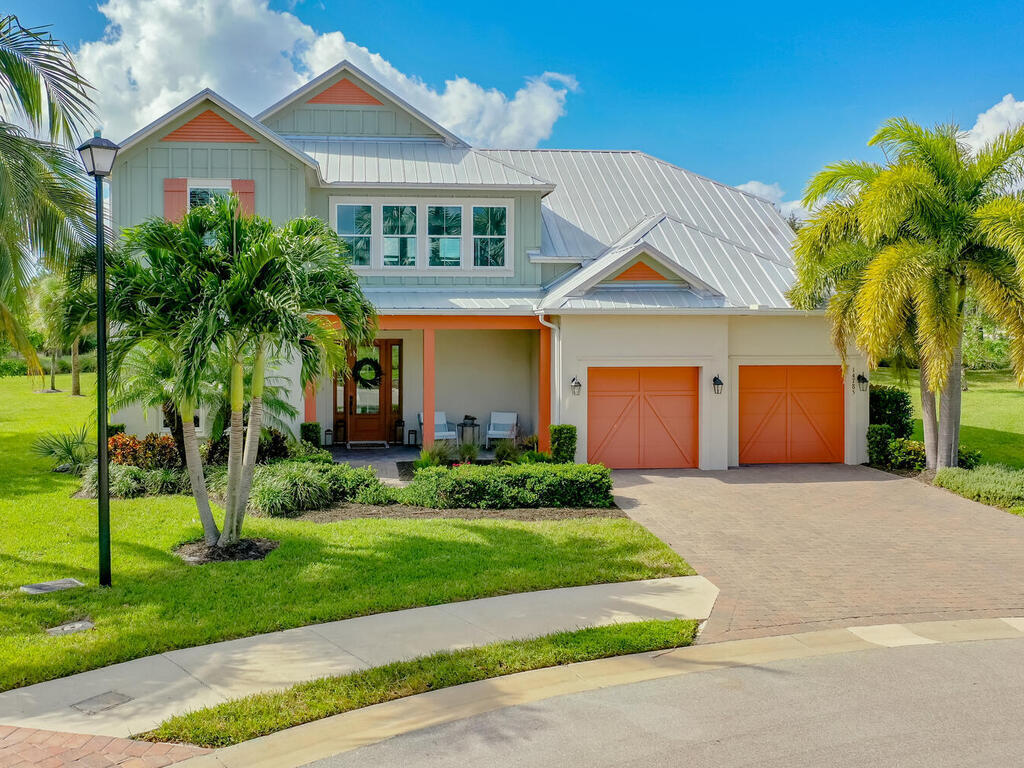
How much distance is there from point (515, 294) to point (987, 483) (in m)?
10.1

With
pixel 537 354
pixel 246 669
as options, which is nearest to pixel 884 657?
pixel 246 669

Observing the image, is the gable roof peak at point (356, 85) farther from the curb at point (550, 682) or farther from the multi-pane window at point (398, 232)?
the curb at point (550, 682)

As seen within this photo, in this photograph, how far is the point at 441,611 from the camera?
817cm

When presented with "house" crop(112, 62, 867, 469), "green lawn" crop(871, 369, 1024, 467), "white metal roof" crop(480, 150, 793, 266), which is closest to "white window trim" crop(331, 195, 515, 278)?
"house" crop(112, 62, 867, 469)

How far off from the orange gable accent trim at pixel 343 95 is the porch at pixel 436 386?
20.8ft

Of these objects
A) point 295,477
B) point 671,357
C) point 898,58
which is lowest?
point 295,477

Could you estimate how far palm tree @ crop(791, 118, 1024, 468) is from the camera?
1413 cm

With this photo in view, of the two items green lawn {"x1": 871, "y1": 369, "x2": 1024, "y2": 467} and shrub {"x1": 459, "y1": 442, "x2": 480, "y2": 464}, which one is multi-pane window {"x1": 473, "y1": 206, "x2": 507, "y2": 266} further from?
green lawn {"x1": 871, "y1": 369, "x2": 1024, "y2": 467}

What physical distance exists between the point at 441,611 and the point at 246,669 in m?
2.13

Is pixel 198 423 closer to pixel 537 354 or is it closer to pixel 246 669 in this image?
pixel 537 354

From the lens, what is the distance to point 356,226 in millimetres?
18375

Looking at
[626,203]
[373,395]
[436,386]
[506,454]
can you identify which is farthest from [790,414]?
[373,395]

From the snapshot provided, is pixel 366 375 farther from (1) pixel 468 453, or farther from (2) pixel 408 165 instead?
(2) pixel 408 165

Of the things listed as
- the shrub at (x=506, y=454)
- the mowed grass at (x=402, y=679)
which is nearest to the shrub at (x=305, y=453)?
the shrub at (x=506, y=454)
